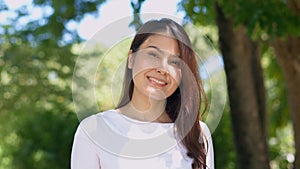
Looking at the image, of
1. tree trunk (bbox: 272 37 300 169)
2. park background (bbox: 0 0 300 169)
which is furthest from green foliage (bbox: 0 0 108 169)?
tree trunk (bbox: 272 37 300 169)

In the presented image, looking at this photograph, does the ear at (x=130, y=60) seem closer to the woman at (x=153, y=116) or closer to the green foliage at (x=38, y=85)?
the woman at (x=153, y=116)

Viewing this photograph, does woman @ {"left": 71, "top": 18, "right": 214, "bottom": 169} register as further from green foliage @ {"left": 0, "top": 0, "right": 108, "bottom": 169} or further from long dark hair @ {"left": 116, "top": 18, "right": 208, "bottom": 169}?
green foliage @ {"left": 0, "top": 0, "right": 108, "bottom": 169}

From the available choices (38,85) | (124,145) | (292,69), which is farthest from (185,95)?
(38,85)

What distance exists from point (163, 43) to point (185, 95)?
0.16m

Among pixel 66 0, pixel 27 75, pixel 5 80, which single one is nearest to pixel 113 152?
pixel 66 0

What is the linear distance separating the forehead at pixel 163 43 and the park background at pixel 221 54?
228 mm

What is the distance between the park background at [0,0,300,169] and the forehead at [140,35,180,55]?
23 centimetres

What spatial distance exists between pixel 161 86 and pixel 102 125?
0.63 ft

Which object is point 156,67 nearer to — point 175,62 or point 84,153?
point 175,62

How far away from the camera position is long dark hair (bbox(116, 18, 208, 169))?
1.85 m

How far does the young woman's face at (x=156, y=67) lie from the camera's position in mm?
1793

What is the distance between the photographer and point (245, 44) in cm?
609

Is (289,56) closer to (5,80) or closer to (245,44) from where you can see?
(245,44)

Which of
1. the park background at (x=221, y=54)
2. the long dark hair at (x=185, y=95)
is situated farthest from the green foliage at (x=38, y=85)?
the long dark hair at (x=185, y=95)
